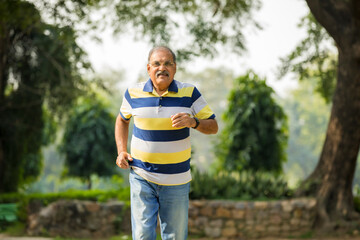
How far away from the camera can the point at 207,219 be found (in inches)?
305

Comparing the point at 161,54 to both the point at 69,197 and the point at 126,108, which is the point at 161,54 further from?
the point at 69,197

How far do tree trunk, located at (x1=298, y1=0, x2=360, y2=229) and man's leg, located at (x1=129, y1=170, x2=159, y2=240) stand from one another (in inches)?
199

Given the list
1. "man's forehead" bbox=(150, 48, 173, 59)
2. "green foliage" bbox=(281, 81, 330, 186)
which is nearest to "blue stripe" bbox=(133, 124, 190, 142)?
"man's forehead" bbox=(150, 48, 173, 59)

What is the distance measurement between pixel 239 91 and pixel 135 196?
8.60 metres

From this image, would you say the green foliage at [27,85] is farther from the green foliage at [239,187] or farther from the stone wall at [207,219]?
the green foliage at [239,187]

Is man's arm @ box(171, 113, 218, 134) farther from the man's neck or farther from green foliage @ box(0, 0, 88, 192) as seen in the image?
green foliage @ box(0, 0, 88, 192)

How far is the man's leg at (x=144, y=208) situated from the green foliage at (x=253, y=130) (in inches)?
318

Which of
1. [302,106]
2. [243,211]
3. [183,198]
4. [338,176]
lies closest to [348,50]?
[338,176]

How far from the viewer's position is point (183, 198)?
307 cm

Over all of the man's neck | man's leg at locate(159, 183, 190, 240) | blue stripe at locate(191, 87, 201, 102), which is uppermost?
the man's neck

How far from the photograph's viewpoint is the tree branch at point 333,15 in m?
6.34

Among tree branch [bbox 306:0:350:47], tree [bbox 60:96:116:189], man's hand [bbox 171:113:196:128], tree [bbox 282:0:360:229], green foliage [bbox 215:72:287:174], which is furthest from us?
tree [bbox 60:96:116:189]

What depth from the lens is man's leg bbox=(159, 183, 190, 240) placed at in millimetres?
3029

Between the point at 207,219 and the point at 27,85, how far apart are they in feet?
20.1
